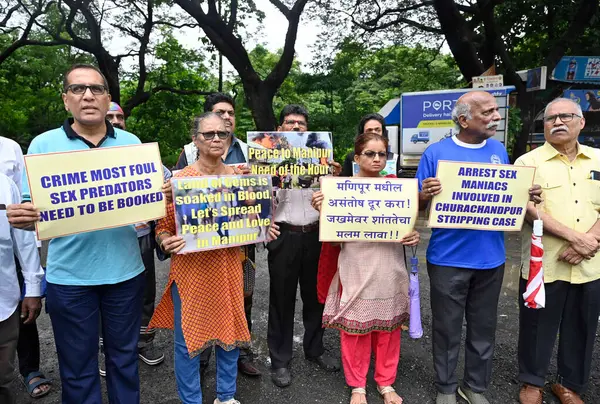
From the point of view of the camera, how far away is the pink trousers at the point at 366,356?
2.86 m

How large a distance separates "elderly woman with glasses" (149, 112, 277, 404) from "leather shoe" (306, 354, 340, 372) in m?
0.92

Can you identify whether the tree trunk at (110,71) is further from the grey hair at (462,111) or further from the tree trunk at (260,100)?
the grey hair at (462,111)

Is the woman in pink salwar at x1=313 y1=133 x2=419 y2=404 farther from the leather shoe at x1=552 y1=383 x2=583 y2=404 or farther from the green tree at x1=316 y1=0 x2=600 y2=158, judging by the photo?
the green tree at x1=316 y1=0 x2=600 y2=158

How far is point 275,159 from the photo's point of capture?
2922 mm

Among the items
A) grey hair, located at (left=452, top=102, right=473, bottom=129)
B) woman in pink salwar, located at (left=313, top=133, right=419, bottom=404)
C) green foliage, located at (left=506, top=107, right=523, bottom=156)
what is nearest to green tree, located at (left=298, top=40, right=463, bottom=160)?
green foliage, located at (left=506, top=107, right=523, bottom=156)

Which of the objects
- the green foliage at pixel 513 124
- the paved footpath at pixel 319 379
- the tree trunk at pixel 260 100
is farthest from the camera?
the tree trunk at pixel 260 100

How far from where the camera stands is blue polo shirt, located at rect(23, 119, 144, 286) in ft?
7.18

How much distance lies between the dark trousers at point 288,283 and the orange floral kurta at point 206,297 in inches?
18.1

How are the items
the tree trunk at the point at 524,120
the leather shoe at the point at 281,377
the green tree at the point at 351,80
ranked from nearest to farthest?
the leather shoe at the point at 281,377, the tree trunk at the point at 524,120, the green tree at the point at 351,80

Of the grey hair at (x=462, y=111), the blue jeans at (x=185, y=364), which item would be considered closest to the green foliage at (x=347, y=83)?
the grey hair at (x=462, y=111)

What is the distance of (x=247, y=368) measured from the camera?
10.6 feet

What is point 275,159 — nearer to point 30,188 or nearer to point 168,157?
point 30,188

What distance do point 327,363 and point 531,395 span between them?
1437 mm

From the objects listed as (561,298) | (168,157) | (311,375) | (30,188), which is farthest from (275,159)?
(168,157)
